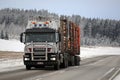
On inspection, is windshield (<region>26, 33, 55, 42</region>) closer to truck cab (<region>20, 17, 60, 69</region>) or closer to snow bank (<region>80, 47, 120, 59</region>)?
truck cab (<region>20, 17, 60, 69</region>)

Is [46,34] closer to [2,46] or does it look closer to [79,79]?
[79,79]

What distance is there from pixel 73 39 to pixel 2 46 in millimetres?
65206

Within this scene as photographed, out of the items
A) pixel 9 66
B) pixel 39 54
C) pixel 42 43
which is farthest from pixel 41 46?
pixel 9 66

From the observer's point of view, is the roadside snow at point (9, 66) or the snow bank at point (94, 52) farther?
the snow bank at point (94, 52)

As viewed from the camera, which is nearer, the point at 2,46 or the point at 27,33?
the point at 27,33

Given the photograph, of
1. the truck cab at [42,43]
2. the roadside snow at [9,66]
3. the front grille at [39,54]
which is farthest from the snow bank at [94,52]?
the front grille at [39,54]

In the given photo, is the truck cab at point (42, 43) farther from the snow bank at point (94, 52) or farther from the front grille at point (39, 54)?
the snow bank at point (94, 52)

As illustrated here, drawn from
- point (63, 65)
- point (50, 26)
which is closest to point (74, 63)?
point (63, 65)

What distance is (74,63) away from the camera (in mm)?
41562

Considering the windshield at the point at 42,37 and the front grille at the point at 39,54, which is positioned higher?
the windshield at the point at 42,37

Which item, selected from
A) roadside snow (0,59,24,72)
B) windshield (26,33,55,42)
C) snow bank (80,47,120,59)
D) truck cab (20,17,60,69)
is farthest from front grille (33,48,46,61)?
snow bank (80,47,120,59)

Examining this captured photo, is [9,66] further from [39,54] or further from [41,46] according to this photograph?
[41,46]

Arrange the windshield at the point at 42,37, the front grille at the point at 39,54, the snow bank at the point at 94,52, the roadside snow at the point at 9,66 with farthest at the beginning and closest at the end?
the snow bank at the point at 94,52 → the roadside snow at the point at 9,66 → the windshield at the point at 42,37 → the front grille at the point at 39,54

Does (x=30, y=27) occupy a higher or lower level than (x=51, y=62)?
higher
